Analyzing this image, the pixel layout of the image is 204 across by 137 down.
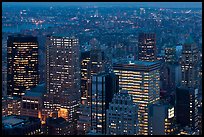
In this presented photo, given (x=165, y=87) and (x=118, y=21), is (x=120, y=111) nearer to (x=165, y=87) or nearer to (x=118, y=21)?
(x=165, y=87)

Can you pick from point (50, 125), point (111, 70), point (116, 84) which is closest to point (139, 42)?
point (111, 70)

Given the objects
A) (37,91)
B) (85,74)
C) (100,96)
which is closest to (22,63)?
(37,91)

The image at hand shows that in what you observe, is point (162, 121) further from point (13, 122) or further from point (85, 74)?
point (85, 74)

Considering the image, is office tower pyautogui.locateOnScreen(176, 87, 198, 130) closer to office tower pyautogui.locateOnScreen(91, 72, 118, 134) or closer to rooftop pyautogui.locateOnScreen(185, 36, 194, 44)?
office tower pyautogui.locateOnScreen(91, 72, 118, 134)

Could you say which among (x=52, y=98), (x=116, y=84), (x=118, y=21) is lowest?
(x=52, y=98)

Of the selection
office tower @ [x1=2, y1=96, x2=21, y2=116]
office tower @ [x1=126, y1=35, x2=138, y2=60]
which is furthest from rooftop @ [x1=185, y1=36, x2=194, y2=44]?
office tower @ [x1=2, y1=96, x2=21, y2=116]

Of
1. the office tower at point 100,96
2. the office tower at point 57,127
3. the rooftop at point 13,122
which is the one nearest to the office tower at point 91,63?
the office tower at point 100,96

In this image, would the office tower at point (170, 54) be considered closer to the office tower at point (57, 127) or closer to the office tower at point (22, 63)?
the office tower at point (22, 63)
